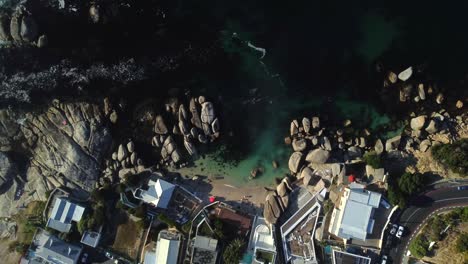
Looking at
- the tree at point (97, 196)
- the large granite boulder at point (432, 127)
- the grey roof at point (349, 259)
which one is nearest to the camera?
the grey roof at point (349, 259)

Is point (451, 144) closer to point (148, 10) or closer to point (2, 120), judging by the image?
point (148, 10)

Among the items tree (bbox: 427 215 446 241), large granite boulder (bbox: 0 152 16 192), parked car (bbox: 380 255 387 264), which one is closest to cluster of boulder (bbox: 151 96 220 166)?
large granite boulder (bbox: 0 152 16 192)

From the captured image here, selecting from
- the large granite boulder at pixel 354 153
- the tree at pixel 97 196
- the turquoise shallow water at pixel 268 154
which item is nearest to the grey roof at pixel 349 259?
the large granite boulder at pixel 354 153

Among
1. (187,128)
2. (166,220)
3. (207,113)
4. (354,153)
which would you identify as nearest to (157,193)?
(166,220)

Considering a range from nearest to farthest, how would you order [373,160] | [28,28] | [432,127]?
[373,160]
[432,127]
[28,28]

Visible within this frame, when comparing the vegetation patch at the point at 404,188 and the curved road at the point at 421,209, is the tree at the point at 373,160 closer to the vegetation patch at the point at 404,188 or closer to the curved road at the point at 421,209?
the vegetation patch at the point at 404,188

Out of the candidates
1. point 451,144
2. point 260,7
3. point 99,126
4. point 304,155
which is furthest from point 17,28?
point 451,144

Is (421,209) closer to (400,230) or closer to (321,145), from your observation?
(400,230)
